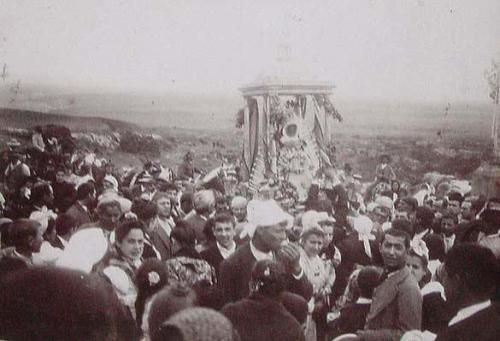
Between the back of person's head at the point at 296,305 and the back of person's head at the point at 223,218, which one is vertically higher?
the back of person's head at the point at 223,218

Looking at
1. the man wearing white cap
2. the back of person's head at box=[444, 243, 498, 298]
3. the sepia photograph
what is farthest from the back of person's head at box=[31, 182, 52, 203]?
the back of person's head at box=[444, 243, 498, 298]

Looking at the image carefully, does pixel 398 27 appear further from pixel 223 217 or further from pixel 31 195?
pixel 31 195

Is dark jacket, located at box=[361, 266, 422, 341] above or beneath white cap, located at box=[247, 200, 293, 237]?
beneath

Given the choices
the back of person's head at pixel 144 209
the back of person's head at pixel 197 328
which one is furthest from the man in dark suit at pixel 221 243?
the back of person's head at pixel 197 328

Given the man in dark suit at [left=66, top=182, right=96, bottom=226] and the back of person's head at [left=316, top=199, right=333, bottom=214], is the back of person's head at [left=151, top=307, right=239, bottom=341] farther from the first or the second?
the man in dark suit at [left=66, top=182, right=96, bottom=226]

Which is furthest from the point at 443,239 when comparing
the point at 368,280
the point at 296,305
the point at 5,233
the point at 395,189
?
the point at 5,233

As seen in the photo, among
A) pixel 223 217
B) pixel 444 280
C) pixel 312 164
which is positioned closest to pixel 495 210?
pixel 444 280

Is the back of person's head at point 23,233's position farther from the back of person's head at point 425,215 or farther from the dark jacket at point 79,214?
the back of person's head at point 425,215
